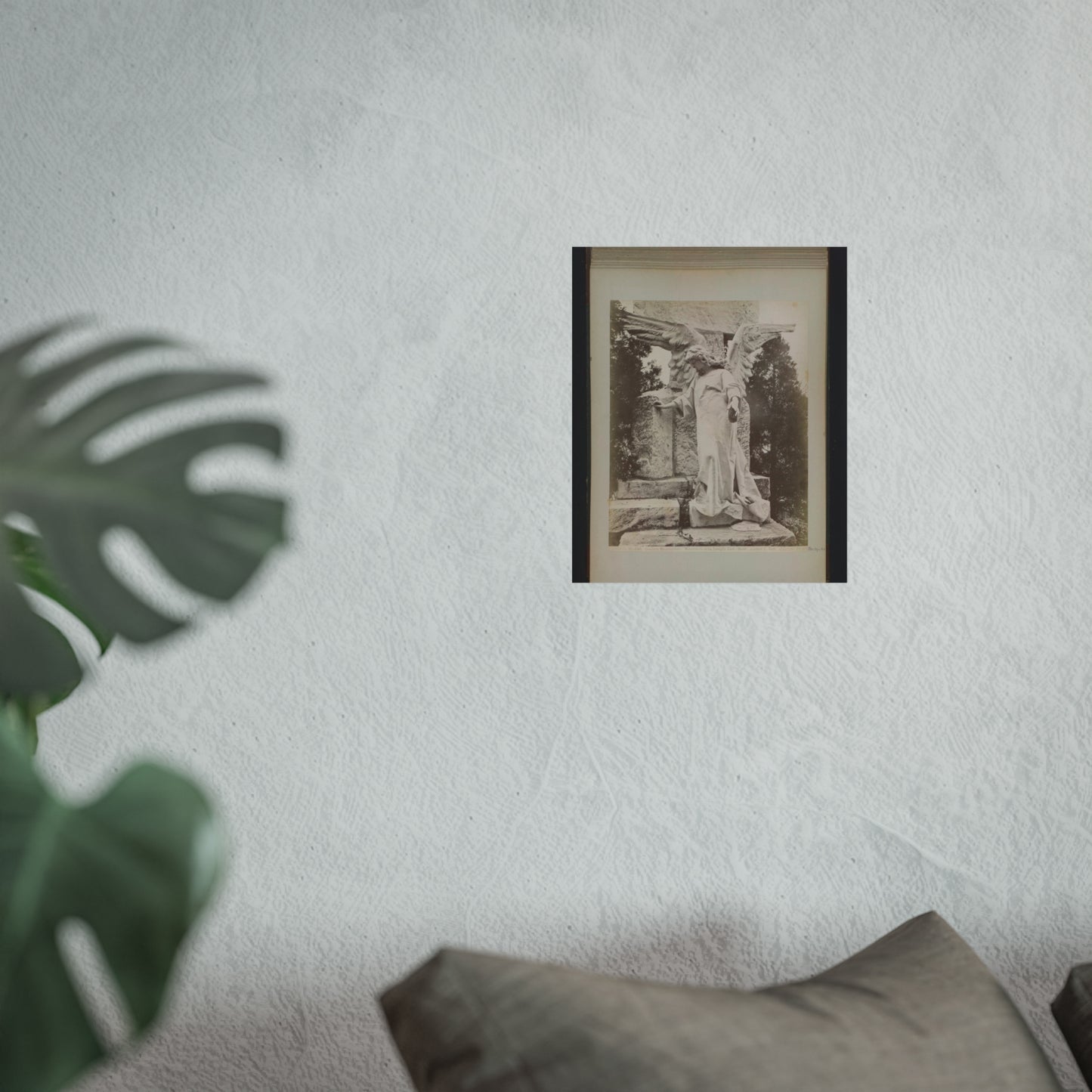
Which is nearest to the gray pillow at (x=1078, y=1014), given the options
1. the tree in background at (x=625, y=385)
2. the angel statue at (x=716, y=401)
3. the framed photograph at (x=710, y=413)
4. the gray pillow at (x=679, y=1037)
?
the gray pillow at (x=679, y=1037)

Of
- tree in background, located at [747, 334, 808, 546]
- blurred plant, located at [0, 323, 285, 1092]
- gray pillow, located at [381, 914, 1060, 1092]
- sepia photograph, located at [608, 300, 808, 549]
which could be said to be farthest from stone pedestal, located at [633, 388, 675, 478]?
blurred plant, located at [0, 323, 285, 1092]

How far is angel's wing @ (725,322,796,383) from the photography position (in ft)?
3.89

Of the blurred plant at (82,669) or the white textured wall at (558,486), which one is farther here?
the white textured wall at (558,486)

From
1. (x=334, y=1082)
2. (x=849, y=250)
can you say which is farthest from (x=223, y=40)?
(x=334, y=1082)

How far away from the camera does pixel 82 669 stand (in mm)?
399

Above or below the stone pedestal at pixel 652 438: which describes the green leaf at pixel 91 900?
below

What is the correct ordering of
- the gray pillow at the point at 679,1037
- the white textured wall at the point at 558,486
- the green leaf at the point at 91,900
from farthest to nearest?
the white textured wall at the point at 558,486 → the gray pillow at the point at 679,1037 → the green leaf at the point at 91,900

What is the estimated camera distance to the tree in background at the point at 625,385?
1.18 m

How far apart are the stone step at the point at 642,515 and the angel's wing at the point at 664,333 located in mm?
193

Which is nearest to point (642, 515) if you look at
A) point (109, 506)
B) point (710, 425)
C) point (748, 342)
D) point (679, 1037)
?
point (710, 425)

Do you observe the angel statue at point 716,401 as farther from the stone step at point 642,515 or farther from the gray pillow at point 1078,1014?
the gray pillow at point 1078,1014

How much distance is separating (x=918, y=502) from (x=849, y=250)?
32 cm

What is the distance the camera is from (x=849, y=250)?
3.85ft

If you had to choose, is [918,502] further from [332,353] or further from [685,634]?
[332,353]
